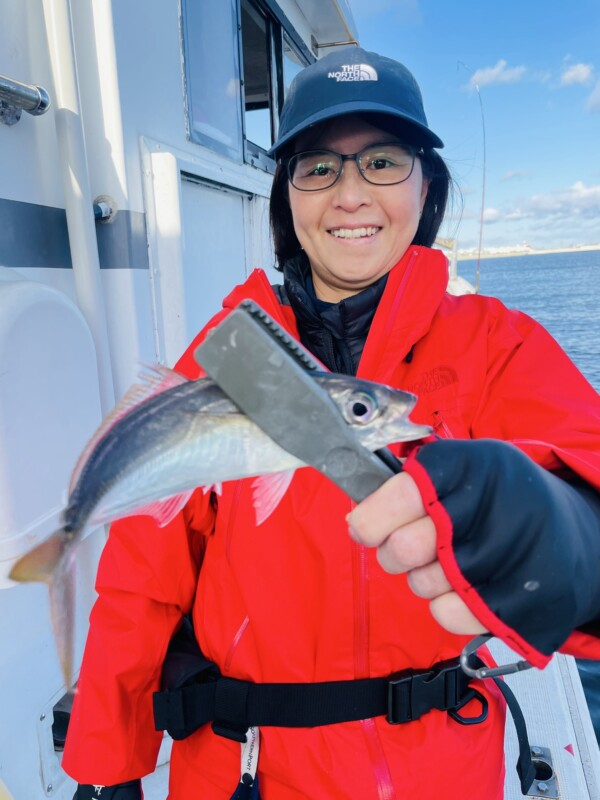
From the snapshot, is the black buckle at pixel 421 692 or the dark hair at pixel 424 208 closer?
the black buckle at pixel 421 692

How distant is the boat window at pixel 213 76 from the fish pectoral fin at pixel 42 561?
314 cm

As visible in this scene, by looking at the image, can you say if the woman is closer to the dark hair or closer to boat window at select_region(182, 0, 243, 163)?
the dark hair

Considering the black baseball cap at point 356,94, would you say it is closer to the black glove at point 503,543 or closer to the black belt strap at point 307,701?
the black glove at point 503,543

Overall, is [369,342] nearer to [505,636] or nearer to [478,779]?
[505,636]

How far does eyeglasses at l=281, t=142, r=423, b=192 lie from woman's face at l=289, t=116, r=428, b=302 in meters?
0.02

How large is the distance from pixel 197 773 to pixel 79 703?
52 cm

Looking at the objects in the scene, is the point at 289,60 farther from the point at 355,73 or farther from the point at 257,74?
the point at 355,73

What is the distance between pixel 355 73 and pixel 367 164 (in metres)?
0.34

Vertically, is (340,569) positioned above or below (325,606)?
above

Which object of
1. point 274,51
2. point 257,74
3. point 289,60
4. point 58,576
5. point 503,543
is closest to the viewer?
point 503,543

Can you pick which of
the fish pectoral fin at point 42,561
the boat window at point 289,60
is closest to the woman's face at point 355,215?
the fish pectoral fin at point 42,561

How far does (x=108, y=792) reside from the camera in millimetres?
1986

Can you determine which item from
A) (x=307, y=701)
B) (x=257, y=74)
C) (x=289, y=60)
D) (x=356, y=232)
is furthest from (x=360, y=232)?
(x=257, y=74)

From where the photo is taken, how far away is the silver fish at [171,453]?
3.63 ft
